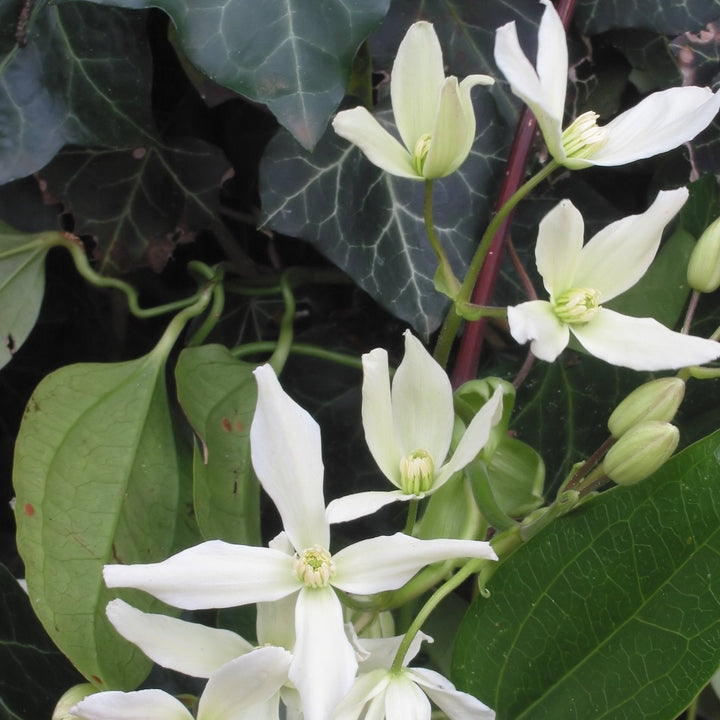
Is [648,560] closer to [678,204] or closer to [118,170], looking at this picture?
[678,204]

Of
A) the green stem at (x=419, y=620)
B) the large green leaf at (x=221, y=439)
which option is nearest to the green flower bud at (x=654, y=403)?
the green stem at (x=419, y=620)

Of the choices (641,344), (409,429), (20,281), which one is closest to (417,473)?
(409,429)

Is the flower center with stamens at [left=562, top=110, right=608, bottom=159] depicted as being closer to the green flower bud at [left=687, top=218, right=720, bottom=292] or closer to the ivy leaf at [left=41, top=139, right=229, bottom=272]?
the green flower bud at [left=687, top=218, right=720, bottom=292]

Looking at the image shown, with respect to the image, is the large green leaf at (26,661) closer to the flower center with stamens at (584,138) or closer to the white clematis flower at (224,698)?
the white clematis flower at (224,698)

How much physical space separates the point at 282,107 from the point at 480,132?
173 millimetres

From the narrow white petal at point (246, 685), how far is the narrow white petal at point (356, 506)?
67 millimetres

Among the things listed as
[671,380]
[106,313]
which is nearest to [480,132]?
[671,380]

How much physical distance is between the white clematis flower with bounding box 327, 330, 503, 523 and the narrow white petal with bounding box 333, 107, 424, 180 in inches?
3.9

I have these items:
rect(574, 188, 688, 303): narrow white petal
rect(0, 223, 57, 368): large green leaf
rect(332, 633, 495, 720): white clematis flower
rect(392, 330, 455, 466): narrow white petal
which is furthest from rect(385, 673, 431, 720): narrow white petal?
rect(0, 223, 57, 368): large green leaf

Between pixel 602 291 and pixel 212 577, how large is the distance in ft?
0.79

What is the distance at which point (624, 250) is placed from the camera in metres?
0.47

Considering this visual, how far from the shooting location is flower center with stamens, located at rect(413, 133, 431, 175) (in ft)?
1.60

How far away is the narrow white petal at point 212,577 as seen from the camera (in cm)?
41

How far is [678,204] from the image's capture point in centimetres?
45
